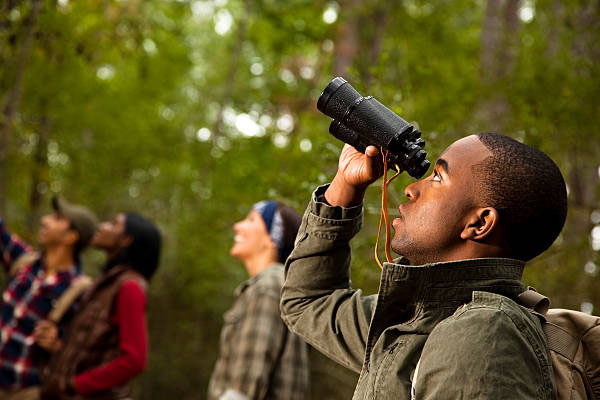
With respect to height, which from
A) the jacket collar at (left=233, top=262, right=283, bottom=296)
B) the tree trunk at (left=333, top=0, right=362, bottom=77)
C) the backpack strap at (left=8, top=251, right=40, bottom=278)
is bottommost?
the backpack strap at (left=8, top=251, right=40, bottom=278)

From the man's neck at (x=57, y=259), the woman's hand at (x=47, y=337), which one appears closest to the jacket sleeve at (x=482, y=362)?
the woman's hand at (x=47, y=337)

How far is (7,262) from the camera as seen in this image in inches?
197

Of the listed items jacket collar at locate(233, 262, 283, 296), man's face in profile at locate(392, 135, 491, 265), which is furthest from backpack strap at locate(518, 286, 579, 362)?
jacket collar at locate(233, 262, 283, 296)

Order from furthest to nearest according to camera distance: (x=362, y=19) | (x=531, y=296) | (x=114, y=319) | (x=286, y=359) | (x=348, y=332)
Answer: (x=362, y=19), (x=114, y=319), (x=286, y=359), (x=348, y=332), (x=531, y=296)

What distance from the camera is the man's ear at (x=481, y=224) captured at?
69.6 inches

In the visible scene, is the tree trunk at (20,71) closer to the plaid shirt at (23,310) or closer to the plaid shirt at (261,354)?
→ the plaid shirt at (23,310)

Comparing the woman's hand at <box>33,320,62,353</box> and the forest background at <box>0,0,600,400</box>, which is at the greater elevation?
the forest background at <box>0,0,600,400</box>

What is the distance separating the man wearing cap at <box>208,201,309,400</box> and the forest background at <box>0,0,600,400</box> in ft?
0.77

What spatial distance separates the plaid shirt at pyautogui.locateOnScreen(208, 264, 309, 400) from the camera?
3635mm

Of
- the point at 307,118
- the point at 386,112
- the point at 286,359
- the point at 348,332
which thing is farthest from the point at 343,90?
the point at 307,118

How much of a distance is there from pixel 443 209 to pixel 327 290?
1.76 feet

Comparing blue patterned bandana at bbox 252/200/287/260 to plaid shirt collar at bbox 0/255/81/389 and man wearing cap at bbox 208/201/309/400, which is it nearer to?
man wearing cap at bbox 208/201/309/400

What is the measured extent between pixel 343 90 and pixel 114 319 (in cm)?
291

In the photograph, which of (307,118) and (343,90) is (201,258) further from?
(343,90)
